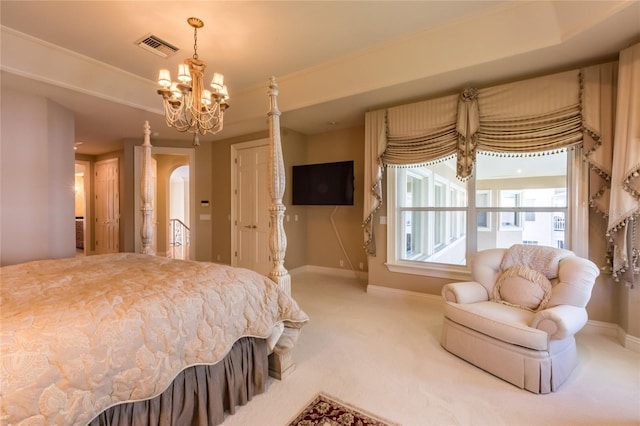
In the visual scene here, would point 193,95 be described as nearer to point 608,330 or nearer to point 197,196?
point 197,196

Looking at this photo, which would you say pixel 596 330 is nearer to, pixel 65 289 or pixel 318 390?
pixel 318 390

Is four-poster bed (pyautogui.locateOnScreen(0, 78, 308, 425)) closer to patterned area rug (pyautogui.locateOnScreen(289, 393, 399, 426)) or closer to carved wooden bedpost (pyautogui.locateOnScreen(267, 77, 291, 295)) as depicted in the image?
carved wooden bedpost (pyautogui.locateOnScreen(267, 77, 291, 295))

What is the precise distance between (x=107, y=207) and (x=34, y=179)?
139 inches

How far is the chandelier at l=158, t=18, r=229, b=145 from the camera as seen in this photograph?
247cm

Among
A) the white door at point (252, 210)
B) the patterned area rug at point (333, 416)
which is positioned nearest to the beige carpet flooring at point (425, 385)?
the patterned area rug at point (333, 416)

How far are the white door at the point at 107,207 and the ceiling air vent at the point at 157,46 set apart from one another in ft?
13.5

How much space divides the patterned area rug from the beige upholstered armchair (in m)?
1.01

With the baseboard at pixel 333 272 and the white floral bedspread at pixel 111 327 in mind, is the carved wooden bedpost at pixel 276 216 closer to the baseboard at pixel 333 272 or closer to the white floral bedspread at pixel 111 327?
the white floral bedspread at pixel 111 327

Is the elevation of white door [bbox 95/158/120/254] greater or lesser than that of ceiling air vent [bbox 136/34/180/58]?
lesser

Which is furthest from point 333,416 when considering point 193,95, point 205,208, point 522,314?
point 205,208

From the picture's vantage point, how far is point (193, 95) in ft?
8.93

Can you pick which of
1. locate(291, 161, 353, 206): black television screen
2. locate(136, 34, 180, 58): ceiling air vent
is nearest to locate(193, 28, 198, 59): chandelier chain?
locate(136, 34, 180, 58): ceiling air vent

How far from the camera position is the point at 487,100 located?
329 cm

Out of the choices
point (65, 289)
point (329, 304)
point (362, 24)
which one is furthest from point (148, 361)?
point (362, 24)
